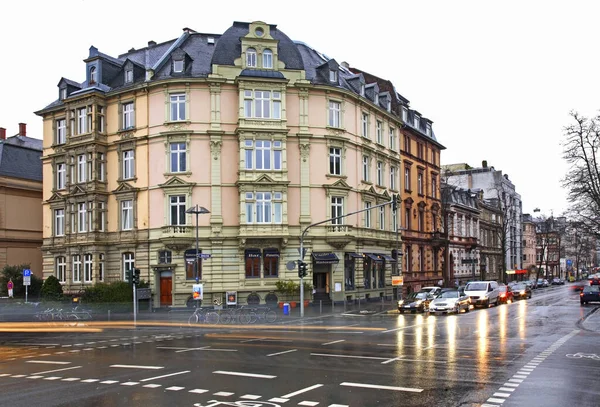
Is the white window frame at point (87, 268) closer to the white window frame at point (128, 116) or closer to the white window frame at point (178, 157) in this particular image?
the white window frame at point (178, 157)

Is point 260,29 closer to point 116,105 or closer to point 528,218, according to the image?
point 116,105

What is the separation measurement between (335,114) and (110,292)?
2071 cm

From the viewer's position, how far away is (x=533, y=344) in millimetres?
21078

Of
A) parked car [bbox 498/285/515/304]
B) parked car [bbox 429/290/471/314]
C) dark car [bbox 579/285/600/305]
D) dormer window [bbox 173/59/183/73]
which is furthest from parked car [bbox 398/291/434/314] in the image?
dormer window [bbox 173/59/183/73]

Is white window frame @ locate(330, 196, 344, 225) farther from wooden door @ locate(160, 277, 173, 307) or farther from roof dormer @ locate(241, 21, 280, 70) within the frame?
wooden door @ locate(160, 277, 173, 307)

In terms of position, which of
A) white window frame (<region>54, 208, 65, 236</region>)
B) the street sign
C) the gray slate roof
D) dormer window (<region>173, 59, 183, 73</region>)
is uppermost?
dormer window (<region>173, 59, 183, 73</region>)

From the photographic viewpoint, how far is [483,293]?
43906mm

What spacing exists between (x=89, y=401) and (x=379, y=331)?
16.5 m

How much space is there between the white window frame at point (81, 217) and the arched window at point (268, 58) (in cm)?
1709

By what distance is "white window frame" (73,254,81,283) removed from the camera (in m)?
46.7

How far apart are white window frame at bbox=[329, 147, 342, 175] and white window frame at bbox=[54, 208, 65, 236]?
2127 centimetres

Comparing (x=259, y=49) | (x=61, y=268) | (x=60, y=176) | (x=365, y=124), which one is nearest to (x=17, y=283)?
(x=61, y=268)

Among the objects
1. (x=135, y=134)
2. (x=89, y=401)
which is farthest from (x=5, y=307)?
(x=89, y=401)

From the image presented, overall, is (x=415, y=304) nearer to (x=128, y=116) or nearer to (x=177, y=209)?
(x=177, y=209)
